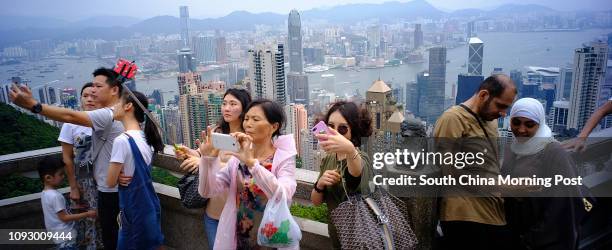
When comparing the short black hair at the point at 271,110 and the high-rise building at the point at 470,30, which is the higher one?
the high-rise building at the point at 470,30

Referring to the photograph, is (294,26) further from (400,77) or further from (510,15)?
(510,15)

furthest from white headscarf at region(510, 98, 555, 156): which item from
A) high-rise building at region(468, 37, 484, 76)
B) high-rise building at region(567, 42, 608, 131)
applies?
high-rise building at region(468, 37, 484, 76)

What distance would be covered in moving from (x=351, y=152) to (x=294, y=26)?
22.2m

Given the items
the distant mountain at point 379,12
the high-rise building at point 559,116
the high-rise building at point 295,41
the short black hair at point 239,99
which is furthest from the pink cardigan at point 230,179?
the high-rise building at point 295,41

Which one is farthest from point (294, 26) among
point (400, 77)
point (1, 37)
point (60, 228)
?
point (60, 228)

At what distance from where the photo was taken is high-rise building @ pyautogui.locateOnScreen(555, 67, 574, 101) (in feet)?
24.5

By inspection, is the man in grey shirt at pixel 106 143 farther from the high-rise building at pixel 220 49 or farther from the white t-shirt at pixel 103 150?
the high-rise building at pixel 220 49

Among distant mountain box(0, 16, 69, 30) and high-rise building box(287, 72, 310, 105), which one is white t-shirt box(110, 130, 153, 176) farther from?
high-rise building box(287, 72, 310, 105)

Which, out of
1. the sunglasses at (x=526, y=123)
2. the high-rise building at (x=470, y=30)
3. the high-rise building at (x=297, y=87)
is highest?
the high-rise building at (x=470, y=30)

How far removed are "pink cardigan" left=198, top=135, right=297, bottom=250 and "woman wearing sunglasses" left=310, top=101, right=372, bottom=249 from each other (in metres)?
0.15

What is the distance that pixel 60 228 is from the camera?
278 cm

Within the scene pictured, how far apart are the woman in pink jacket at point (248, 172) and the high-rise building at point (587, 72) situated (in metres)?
5.35

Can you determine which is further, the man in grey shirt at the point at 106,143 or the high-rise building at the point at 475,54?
the high-rise building at the point at 475,54

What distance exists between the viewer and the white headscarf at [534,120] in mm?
1851
